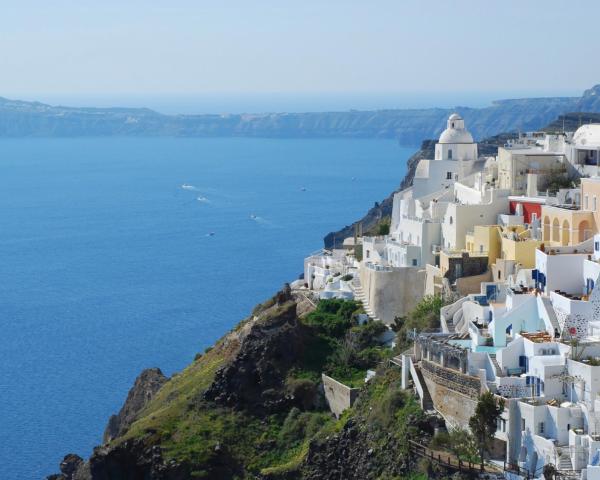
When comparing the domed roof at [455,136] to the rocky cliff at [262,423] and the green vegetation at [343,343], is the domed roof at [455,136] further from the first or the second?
the rocky cliff at [262,423]

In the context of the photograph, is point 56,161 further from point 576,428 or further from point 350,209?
point 576,428

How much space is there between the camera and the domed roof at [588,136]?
35781 millimetres

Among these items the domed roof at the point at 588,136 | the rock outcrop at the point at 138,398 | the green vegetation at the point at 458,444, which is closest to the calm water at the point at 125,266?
the rock outcrop at the point at 138,398

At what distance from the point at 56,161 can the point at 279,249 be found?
321ft

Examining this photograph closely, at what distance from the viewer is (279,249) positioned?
8944cm

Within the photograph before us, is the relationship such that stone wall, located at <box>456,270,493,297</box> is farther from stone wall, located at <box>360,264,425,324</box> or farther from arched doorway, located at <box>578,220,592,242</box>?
arched doorway, located at <box>578,220,592,242</box>

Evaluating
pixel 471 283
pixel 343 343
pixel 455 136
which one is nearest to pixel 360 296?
pixel 343 343

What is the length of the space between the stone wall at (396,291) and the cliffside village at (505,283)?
25 millimetres

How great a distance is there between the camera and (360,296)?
119 ft

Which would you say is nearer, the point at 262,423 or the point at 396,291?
the point at 262,423

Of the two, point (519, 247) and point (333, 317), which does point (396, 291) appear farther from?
point (519, 247)

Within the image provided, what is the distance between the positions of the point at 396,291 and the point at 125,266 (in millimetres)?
52401

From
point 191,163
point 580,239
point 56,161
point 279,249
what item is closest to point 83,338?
point 279,249

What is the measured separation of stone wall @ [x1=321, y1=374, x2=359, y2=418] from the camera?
31.3 meters
